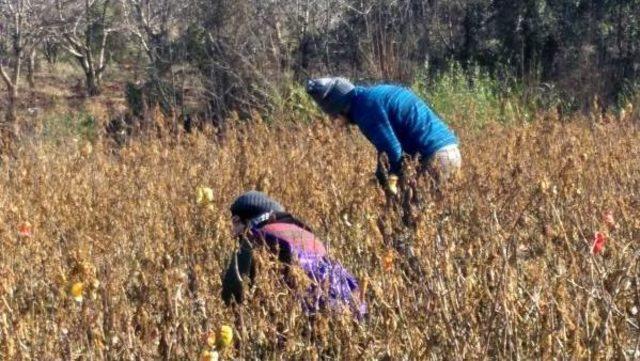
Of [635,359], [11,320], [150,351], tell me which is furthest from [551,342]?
[11,320]

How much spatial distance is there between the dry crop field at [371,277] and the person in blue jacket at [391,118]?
24cm

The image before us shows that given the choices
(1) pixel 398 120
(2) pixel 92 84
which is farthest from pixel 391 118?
(2) pixel 92 84

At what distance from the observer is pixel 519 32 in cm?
1788

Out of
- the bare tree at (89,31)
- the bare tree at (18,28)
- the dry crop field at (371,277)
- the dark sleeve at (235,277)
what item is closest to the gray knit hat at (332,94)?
the dry crop field at (371,277)

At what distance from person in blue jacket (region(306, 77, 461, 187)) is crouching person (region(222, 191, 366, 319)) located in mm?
896

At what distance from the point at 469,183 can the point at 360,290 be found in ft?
4.44

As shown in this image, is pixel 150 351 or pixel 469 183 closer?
pixel 150 351

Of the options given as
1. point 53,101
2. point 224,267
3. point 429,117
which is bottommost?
point 53,101

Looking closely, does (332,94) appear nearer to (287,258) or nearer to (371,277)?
(287,258)

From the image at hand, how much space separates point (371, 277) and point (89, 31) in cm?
3660

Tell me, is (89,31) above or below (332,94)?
below

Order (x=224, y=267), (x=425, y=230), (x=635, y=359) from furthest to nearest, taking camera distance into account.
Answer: (x=224, y=267) → (x=425, y=230) → (x=635, y=359)

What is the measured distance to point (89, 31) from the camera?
38406mm

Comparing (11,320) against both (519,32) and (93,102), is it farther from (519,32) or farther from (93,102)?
(93,102)
